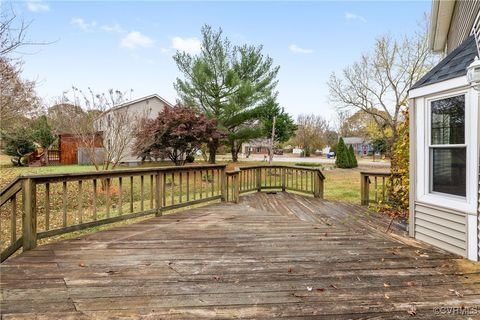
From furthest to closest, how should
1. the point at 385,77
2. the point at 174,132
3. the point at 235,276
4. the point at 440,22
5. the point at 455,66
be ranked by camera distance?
the point at 385,77
the point at 174,132
the point at 440,22
the point at 455,66
the point at 235,276

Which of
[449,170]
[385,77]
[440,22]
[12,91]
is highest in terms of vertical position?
[385,77]

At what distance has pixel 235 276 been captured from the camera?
2.79m

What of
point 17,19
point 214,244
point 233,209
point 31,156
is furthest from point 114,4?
point 31,156

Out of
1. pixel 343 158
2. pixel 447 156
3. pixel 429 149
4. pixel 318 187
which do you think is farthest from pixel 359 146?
pixel 447 156

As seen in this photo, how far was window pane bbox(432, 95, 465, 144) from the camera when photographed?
346 centimetres

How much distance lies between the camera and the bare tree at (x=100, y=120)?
10.6 m

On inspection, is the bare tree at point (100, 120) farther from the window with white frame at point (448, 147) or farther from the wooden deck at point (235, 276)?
the window with white frame at point (448, 147)

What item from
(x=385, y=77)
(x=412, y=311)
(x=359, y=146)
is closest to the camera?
(x=412, y=311)

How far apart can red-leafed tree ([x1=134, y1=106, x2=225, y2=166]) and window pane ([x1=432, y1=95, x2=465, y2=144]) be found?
10.3 m

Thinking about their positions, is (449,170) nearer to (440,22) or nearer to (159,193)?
(159,193)

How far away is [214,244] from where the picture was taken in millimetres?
3756

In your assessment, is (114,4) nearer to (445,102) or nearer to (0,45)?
(0,45)

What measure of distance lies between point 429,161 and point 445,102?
2.47 feet

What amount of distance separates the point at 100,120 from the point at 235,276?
10.3 metres
